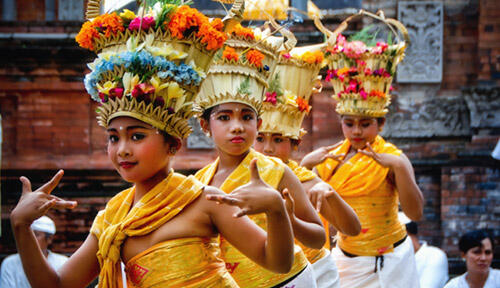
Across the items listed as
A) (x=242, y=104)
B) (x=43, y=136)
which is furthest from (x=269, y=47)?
(x=43, y=136)

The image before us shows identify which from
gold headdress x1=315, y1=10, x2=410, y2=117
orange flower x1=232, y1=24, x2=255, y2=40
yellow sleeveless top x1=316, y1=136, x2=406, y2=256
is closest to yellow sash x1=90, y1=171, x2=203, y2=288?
orange flower x1=232, y1=24, x2=255, y2=40

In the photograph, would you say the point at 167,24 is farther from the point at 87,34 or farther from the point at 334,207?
the point at 334,207

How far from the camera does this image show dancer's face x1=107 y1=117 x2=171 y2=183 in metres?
3.17

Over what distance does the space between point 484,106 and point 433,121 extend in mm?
698

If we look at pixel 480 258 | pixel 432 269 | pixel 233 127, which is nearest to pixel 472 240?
pixel 480 258

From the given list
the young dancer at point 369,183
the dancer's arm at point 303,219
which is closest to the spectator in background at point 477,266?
the young dancer at point 369,183

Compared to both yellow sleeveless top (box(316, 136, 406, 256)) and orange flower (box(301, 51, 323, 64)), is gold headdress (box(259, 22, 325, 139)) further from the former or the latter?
yellow sleeveless top (box(316, 136, 406, 256))

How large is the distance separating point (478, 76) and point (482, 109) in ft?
1.58

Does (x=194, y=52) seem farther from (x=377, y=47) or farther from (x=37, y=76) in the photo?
(x=37, y=76)

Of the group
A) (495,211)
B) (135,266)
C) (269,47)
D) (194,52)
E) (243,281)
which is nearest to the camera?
(135,266)

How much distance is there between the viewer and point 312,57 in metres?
5.57

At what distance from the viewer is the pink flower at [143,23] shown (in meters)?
3.36

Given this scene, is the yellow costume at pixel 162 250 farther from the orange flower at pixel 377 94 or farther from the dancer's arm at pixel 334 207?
the orange flower at pixel 377 94

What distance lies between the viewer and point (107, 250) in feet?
10.4
